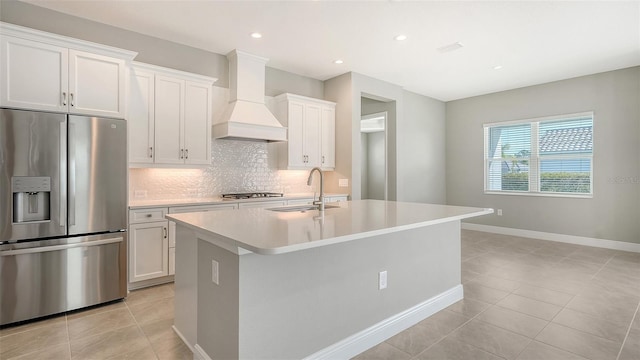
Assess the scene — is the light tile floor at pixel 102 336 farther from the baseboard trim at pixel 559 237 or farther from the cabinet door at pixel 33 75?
the baseboard trim at pixel 559 237

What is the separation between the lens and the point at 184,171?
Result: 13.0ft

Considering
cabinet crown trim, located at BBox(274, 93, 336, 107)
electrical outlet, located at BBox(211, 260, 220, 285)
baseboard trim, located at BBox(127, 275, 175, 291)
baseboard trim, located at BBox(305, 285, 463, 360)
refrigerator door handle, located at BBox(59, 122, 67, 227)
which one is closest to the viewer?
electrical outlet, located at BBox(211, 260, 220, 285)

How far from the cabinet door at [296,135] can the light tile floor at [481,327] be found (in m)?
2.33

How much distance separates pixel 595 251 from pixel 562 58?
112 inches

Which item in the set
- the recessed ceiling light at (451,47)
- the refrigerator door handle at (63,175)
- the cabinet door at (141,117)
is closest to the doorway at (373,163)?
the recessed ceiling light at (451,47)

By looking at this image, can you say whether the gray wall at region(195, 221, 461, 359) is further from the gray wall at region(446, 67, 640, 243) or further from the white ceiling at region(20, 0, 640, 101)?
the gray wall at region(446, 67, 640, 243)

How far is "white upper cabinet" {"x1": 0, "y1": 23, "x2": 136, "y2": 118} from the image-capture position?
8.29 feet

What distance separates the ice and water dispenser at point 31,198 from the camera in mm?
2482

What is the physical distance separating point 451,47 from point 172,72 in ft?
11.0

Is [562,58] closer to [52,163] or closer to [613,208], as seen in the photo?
[613,208]

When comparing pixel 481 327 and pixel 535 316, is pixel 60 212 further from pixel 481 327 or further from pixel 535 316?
pixel 535 316

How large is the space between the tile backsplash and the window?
12.9 feet

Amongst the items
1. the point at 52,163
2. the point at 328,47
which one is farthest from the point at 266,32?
the point at 52,163

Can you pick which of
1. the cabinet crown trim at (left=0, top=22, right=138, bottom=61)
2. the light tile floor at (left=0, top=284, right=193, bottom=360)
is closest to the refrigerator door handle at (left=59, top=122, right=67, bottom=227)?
the cabinet crown trim at (left=0, top=22, right=138, bottom=61)
